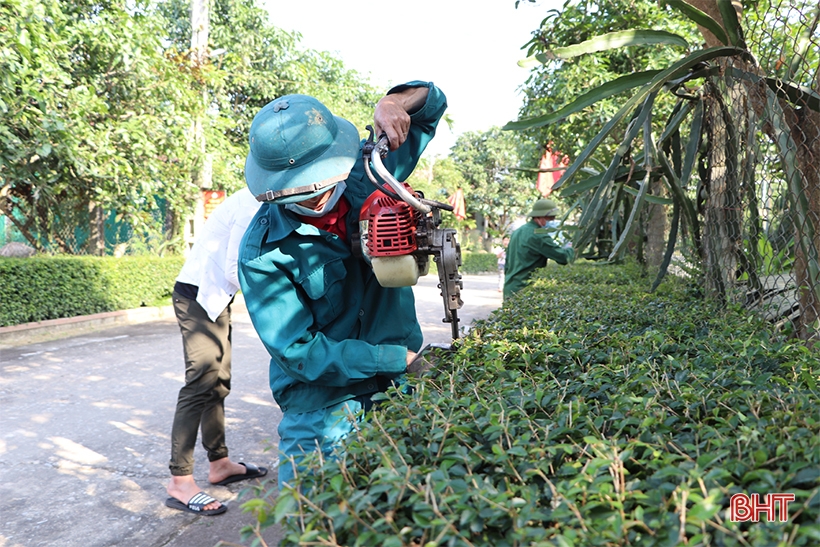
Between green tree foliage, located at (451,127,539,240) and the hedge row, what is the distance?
38776 mm

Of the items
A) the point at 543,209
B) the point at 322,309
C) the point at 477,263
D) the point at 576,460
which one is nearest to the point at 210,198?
the point at 543,209

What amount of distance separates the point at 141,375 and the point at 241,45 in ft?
39.1

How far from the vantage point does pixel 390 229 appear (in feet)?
6.69

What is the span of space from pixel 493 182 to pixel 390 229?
40.2m

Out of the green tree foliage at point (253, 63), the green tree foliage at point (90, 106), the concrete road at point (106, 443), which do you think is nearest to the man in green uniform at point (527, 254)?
the concrete road at point (106, 443)

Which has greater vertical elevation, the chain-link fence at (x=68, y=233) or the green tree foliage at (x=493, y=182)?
the green tree foliage at (x=493, y=182)

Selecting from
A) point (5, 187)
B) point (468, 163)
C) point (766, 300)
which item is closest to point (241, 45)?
point (5, 187)

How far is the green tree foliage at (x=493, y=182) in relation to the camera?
41.0 meters

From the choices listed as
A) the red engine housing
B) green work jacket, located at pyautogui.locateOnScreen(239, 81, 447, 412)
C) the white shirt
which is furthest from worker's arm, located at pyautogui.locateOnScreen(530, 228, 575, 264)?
the red engine housing

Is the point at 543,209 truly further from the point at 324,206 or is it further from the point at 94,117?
the point at 94,117

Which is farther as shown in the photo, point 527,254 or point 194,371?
point 527,254

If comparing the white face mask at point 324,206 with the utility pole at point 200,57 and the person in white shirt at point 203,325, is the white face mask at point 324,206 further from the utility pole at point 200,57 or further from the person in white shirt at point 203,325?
the utility pole at point 200,57

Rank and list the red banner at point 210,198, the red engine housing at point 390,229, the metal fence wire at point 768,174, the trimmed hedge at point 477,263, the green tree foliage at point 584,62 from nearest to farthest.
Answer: the red engine housing at point 390,229, the metal fence wire at point 768,174, the green tree foliage at point 584,62, the red banner at point 210,198, the trimmed hedge at point 477,263

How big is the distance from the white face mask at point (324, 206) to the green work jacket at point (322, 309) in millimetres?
38
